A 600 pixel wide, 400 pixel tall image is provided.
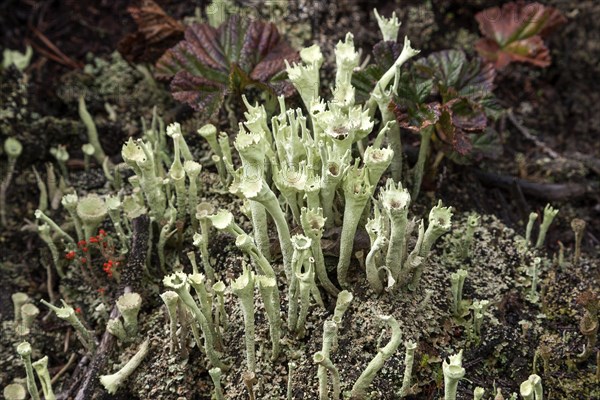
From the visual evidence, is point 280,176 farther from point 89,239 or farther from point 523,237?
point 523,237

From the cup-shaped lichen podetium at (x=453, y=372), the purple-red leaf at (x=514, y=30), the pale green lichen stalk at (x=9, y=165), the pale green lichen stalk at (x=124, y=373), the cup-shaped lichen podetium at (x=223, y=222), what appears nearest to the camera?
the cup-shaped lichen podetium at (x=453, y=372)

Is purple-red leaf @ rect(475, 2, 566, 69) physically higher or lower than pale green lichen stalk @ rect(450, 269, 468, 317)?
higher

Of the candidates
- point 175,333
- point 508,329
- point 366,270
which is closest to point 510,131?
point 508,329

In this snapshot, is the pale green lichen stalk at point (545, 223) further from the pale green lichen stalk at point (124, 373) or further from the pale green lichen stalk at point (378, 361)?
the pale green lichen stalk at point (124, 373)

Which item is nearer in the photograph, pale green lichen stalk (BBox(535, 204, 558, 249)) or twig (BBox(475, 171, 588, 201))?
pale green lichen stalk (BBox(535, 204, 558, 249))

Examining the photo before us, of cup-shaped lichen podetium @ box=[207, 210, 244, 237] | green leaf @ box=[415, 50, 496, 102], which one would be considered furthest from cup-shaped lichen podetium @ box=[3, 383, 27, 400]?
green leaf @ box=[415, 50, 496, 102]

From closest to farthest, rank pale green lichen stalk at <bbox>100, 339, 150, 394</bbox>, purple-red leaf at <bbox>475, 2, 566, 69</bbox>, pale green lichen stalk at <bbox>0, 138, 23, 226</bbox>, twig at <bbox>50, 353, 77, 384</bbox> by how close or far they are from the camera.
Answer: pale green lichen stalk at <bbox>100, 339, 150, 394</bbox>
twig at <bbox>50, 353, 77, 384</bbox>
pale green lichen stalk at <bbox>0, 138, 23, 226</bbox>
purple-red leaf at <bbox>475, 2, 566, 69</bbox>

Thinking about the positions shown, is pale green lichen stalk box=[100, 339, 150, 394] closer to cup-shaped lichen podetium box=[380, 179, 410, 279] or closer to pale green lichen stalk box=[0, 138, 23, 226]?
cup-shaped lichen podetium box=[380, 179, 410, 279]

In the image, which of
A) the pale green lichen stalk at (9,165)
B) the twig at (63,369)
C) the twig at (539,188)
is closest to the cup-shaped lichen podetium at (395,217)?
the twig at (539,188)

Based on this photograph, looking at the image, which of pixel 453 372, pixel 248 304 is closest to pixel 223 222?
pixel 248 304
